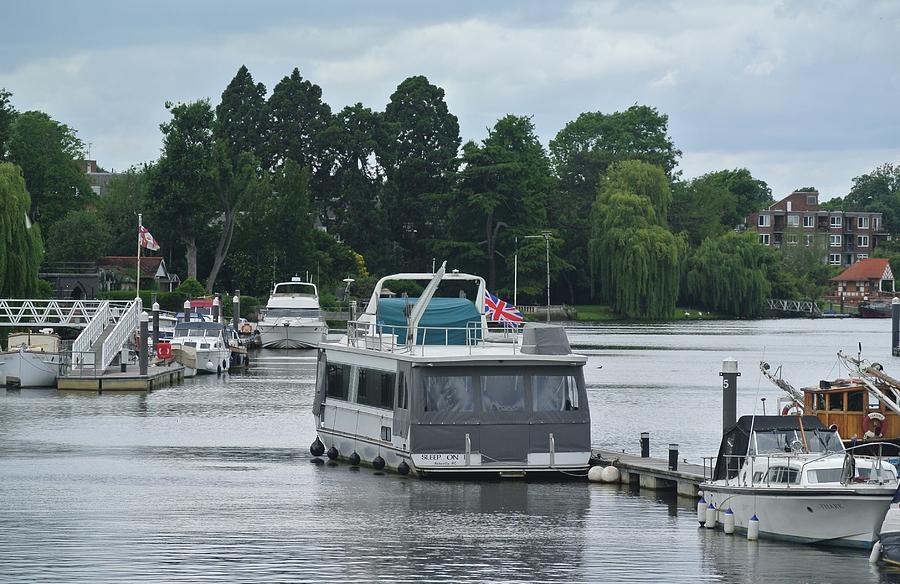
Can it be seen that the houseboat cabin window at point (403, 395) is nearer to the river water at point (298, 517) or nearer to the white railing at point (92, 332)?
the river water at point (298, 517)

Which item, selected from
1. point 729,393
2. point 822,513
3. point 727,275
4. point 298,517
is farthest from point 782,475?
point 727,275

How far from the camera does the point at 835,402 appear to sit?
3906 cm

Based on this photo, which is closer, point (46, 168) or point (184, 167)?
point (184, 167)

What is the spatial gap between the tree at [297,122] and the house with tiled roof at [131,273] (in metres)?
22.9

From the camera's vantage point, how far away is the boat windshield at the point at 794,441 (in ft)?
92.8

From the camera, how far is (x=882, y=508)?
26422 mm

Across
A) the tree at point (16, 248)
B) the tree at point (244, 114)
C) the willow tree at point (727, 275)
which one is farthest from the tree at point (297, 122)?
the tree at point (16, 248)

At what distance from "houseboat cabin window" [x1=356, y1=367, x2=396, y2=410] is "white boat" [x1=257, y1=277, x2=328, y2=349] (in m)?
62.1

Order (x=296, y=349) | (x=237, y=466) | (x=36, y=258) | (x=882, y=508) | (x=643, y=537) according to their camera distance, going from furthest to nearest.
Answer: (x=296, y=349) → (x=36, y=258) → (x=237, y=466) → (x=643, y=537) → (x=882, y=508)

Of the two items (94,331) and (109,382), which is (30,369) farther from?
(94,331)

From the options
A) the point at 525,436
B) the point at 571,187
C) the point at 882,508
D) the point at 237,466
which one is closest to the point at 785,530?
the point at 882,508

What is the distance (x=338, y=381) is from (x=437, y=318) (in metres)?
3.30

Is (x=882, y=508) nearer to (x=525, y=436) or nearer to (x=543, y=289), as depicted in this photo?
(x=525, y=436)

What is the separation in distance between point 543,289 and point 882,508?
395 ft
